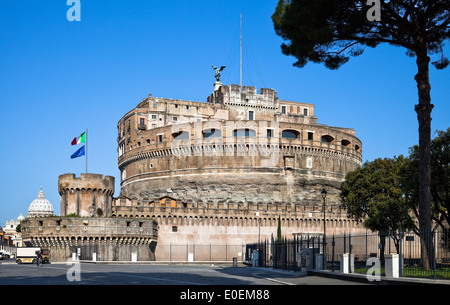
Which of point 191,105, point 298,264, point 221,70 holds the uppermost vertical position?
point 221,70

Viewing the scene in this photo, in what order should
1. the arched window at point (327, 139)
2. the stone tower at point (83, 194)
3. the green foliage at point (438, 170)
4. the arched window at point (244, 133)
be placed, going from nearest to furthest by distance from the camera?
the green foliage at point (438, 170) → the stone tower at point (83, 194) → the arched window at point (244, 133) → the arched window at point (327, 139)

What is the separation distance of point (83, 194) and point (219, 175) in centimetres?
2058

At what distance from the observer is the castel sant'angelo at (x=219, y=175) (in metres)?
54.9

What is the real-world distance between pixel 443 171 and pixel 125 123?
54.9 meters

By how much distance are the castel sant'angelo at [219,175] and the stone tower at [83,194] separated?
10 cm

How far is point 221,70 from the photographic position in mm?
86312

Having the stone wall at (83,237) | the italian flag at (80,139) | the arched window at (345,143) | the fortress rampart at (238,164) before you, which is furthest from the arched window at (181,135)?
the stone wall at (83,237)

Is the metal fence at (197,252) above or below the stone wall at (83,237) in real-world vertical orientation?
below

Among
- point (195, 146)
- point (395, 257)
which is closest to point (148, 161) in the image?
point (195, 146)

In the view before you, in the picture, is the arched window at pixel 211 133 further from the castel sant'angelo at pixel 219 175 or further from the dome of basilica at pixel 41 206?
the dome of basilica at pixel 41 206

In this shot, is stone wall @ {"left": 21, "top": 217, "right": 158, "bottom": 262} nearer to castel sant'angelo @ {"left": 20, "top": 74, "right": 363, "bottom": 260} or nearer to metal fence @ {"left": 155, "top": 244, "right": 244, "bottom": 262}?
castel sant'angelo @ {"left": 20, "top": 74, "right": 363, "bottom": 260}

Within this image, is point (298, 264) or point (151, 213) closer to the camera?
A: point (298, 264)

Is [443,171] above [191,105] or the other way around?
the other way around
